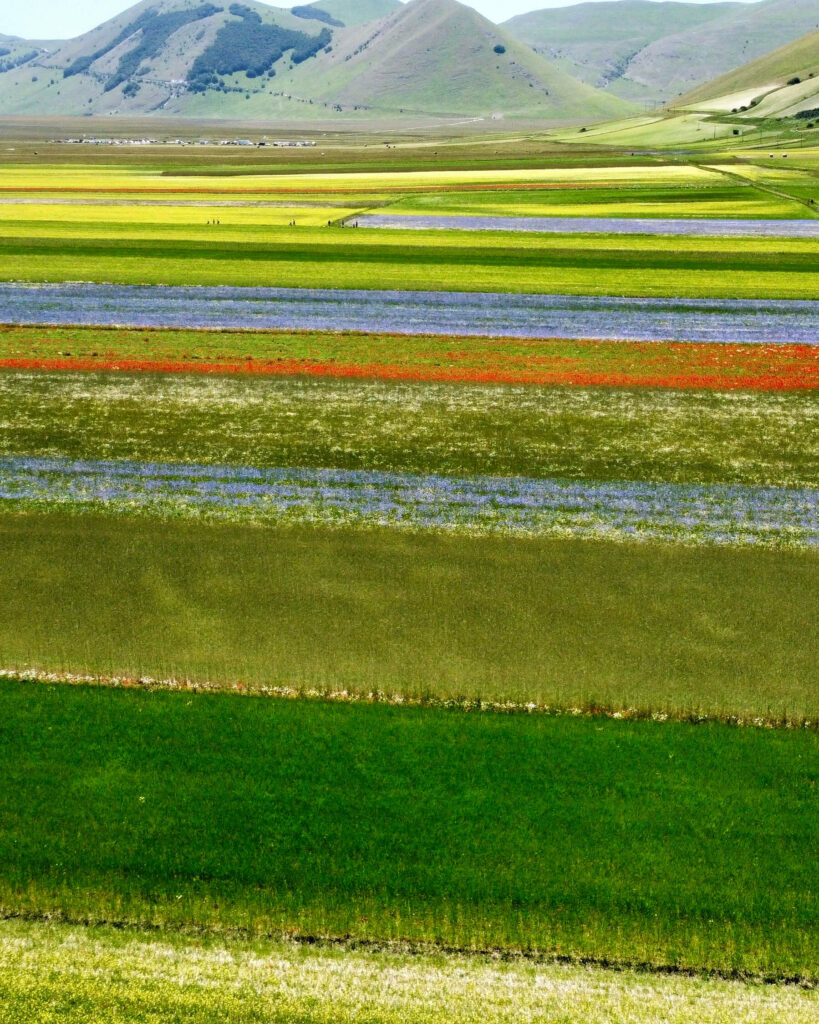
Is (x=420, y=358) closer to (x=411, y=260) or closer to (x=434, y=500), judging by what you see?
(x=434, y=500)

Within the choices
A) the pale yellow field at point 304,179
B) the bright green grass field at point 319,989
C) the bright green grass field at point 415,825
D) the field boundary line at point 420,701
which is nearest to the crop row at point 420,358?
the field boundary line at point 420,701

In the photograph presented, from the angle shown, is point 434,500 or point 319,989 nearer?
point 319,989

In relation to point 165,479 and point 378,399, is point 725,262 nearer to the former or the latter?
point 378,399

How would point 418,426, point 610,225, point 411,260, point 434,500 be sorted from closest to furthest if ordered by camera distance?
point 434,500, point 418,426, point 411,260, point 610,225

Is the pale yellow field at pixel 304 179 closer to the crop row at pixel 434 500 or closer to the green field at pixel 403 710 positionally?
the green field at pixel 403 710

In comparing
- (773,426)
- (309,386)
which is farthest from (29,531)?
(773,426)

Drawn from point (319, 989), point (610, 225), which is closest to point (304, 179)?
point (610, 225)

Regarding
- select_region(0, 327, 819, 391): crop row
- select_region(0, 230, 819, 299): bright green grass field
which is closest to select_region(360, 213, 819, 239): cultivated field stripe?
select_region(0, 230, 819, 299): bright green grass field

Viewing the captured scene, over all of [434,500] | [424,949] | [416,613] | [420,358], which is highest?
[420,358]
